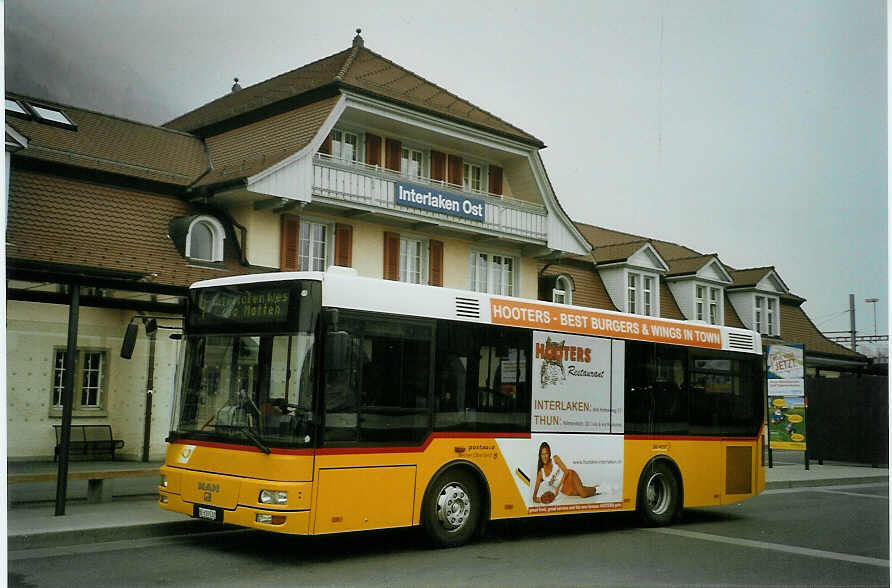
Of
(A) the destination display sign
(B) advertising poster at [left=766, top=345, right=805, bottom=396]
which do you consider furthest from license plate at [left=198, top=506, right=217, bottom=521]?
(B) advertising poster at [left=766, top=345, right=805, bottom=396]

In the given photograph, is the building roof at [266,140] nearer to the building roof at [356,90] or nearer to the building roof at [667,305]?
the building roof at [356,90]

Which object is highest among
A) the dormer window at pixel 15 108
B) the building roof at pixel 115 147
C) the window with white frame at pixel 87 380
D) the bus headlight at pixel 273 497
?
the building roof at pixel 115 147

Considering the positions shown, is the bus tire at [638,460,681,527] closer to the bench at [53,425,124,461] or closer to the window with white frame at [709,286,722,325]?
the window with white frame at [709,286,722,325]

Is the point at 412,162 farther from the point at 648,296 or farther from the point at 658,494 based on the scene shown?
the point at 658,494

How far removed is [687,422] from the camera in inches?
487

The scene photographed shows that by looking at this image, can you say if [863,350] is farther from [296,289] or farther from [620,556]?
[296,289]

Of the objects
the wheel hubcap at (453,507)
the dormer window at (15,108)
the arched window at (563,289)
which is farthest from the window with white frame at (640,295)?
the dormer window at (15,108)

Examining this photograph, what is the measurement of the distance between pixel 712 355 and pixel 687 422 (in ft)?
3.52

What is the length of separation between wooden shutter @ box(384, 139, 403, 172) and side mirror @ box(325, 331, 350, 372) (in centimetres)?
1129

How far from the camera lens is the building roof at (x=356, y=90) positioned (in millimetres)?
14008

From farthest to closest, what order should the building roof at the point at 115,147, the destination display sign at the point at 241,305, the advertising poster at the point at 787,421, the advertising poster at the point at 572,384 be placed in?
1. the advertising poster at the point at 787,421
2. the building roof at the point at 115,147
3. the advertising poster at the point at 572,384
4. the destination display sign at the point at 241,305

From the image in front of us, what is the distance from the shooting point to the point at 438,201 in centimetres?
2006

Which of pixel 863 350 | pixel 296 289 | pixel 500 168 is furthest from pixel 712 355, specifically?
pixel 500 168

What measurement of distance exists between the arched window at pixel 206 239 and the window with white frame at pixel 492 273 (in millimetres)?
5424
